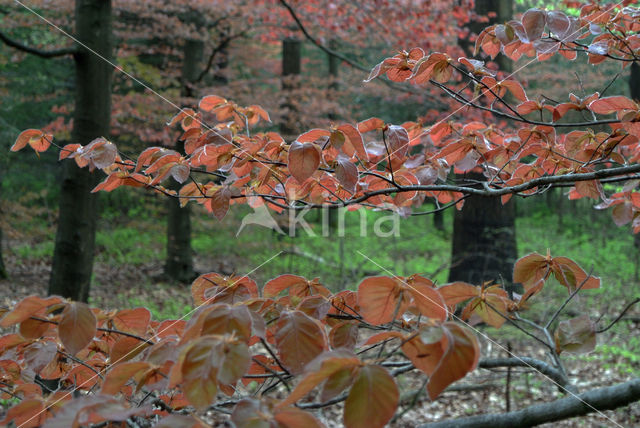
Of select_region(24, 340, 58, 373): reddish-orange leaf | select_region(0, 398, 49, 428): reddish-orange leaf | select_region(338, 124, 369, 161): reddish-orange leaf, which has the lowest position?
select_region(0, 398, 49, 428): reddish-orange leaf

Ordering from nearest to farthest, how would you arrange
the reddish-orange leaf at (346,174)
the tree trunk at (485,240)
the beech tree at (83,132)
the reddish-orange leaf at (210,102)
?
the reddish-orange leaf at (346,174) → the reddish-orange leaf at (210,102) → the beech tree at (83,132) → the tree trunk at (485,240)

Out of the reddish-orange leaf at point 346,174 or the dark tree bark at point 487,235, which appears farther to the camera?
the dark tree bark at point 487,235

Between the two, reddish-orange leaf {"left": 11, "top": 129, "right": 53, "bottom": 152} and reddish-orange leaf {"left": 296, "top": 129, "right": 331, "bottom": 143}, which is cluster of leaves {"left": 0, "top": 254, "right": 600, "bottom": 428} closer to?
reddish-orange leaf {"left": 296, "top": 129, "right": 331, "bottom": 143}

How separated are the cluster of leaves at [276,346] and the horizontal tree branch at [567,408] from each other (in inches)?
19.3

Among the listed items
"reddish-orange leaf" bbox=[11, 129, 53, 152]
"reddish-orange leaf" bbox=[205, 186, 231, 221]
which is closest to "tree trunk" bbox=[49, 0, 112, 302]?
"reddish-orange leaf" bbox=[11, 129, 53, 152]

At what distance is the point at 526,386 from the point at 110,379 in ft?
12.9

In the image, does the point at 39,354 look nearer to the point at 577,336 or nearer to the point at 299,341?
the point at 299,341

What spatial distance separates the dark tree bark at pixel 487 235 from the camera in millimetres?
5832

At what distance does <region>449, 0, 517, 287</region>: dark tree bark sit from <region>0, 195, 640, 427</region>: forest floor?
0.71 metres

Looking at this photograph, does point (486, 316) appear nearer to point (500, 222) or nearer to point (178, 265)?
point (500, 222)

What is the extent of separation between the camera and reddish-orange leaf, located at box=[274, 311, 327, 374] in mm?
754

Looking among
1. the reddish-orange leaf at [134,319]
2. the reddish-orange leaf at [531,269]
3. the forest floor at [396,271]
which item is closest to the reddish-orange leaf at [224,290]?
the reddish-orange leaf at [134,319]

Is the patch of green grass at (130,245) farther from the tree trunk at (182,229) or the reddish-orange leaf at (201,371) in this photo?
the reddish-orange leaf at (201,371)

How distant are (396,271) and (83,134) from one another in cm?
463
